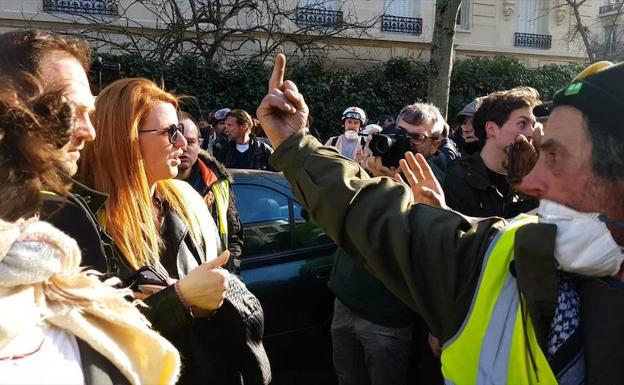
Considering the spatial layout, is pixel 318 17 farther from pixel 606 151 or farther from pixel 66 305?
pixel 66 305

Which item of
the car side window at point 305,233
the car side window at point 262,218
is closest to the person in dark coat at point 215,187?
the car side window at point 262,218

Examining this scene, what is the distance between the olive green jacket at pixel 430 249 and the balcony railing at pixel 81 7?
1378 centimetres

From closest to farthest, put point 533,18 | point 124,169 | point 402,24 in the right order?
1. point 124,169
2. point 402,24
3. point 533,18

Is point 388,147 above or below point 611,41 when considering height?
below

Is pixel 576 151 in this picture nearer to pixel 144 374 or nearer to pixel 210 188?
pixel 144 374

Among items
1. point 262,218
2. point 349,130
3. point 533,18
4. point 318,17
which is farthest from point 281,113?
point 533,18

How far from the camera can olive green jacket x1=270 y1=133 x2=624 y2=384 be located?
1.29 metres

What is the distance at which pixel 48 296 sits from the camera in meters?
1.27

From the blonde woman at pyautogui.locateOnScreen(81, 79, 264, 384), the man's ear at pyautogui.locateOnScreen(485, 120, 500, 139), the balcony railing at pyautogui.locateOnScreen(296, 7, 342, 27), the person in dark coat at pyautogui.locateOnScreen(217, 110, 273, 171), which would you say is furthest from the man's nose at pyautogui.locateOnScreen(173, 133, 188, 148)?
the balcony railing at pyautogui.locateOnScreen(296, 7, 342, 27)

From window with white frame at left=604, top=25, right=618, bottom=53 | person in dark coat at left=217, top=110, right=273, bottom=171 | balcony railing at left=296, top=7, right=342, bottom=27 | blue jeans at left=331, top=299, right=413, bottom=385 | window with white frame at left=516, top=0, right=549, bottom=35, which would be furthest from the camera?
window with white frame at left=516, top=0, right=549, bottom=35

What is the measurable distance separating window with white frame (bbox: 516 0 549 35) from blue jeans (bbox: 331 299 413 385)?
66.9 feet

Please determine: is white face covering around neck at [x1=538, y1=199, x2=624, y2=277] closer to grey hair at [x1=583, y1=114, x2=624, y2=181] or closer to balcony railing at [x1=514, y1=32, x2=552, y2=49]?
grey hair at [x1=583, y1=114, x2=624, y2=181]

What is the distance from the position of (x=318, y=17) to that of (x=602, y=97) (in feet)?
51.6

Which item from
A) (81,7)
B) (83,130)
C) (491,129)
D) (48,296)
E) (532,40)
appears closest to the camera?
(48,296)
